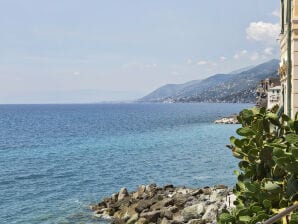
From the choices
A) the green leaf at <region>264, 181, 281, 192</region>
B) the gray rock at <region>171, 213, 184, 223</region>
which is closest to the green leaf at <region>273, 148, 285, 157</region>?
the green leaf at <region>264, 181, 281, 192</region>

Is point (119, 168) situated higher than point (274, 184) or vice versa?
point (274, 184)

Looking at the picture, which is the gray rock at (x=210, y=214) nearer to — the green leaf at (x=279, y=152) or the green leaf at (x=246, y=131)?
the green leaf at (x=246, y=131)

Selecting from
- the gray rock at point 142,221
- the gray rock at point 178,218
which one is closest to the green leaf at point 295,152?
the gray rock at point 178,218

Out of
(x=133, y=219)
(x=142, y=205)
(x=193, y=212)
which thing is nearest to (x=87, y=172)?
(x=142, y=205)

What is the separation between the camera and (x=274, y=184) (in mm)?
8953

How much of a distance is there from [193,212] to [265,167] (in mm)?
17001

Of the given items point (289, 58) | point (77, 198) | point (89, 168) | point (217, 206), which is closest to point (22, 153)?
point (89, 168)

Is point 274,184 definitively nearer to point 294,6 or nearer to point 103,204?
point 294,6

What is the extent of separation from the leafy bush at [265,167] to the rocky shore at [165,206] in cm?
1283

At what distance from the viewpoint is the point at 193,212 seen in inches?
1035

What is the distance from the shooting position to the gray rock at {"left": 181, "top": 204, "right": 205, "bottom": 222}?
2597 cm

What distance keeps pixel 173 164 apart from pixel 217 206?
80.5ft

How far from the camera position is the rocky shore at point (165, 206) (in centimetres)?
2583

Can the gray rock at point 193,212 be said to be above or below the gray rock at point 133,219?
above
